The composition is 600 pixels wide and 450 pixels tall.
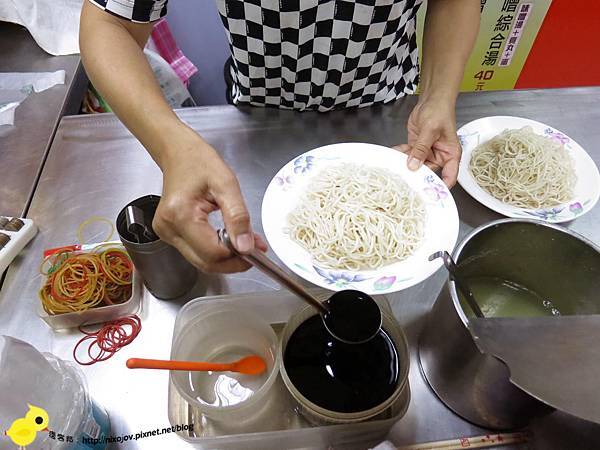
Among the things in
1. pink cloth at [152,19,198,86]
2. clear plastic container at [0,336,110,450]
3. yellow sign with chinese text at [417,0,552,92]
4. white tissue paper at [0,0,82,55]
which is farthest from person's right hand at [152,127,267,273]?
yellow sign with chinese text at [417,0,552,92]

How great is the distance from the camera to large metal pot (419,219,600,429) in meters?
0.85

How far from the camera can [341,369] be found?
910mm

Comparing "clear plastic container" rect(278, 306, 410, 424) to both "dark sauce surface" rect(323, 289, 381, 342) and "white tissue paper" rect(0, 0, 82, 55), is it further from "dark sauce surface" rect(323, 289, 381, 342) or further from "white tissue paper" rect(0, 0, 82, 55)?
"white tissue paper" rect(0, 0, 82, 55)

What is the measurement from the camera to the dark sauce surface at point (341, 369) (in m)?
0.88

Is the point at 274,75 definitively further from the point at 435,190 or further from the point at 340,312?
the point at 340,312

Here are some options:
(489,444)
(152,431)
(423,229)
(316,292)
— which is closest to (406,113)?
(423,229)

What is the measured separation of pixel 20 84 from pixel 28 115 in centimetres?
28

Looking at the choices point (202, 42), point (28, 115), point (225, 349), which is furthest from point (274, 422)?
point (202, 42)

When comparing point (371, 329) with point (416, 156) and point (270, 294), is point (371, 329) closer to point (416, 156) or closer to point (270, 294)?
point (270, 294)

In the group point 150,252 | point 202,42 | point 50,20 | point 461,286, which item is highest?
point 461,286

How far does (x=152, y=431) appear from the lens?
1006mm

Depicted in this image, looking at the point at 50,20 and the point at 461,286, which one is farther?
the point at 50,20

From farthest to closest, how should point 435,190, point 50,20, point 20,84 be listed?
point 50,20
point 20,84
point 435,190

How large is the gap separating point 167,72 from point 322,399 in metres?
2.04
